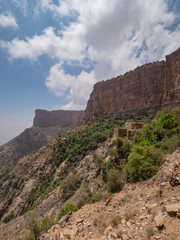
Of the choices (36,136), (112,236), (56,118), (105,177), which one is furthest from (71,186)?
(56,118)

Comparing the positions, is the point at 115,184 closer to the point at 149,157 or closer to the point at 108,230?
the point at 149,157

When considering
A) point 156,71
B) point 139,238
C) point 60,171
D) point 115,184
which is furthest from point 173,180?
point 156,71

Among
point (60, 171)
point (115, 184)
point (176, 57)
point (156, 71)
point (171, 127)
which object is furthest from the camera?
point (156, 71)

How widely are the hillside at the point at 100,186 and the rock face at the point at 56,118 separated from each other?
72.2 metres

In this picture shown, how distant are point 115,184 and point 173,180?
5936mm

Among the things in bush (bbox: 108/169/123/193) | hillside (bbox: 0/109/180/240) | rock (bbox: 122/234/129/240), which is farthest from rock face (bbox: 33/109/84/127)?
rock (bbox: 122/234/129/240)

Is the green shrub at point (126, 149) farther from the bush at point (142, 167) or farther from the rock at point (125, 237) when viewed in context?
the rock at point (125, 237)

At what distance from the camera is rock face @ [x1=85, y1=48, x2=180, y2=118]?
38625 mm

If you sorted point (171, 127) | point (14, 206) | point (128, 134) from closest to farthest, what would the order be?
Answer: point (171, 127)
point (128, 134)
point (14, 206)

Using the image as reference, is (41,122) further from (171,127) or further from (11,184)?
(171,127)

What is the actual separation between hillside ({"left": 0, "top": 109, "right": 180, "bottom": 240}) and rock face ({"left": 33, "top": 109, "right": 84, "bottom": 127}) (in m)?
Answer: 72.2

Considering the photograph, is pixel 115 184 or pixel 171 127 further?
pixel 171 127

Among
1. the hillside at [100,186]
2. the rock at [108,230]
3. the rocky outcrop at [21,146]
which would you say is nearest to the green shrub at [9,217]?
the hillside at [100,186]

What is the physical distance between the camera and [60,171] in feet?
93.7
